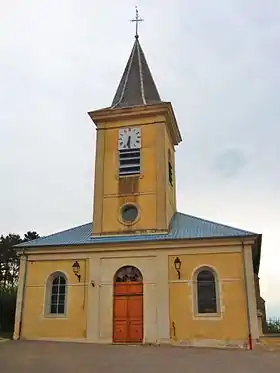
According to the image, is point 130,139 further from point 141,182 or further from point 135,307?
point 135,307

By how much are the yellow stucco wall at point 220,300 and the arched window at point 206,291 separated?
0.85ft

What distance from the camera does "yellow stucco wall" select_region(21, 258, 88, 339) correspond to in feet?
63.7

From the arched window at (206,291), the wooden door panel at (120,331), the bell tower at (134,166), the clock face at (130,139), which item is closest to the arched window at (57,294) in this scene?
the wooden door panel at (120,331)

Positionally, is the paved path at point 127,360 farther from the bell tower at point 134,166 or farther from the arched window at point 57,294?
the bell tower at point 134,166

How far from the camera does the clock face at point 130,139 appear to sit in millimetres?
22797

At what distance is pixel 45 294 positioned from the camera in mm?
20172

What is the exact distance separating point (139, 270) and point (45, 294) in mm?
4335

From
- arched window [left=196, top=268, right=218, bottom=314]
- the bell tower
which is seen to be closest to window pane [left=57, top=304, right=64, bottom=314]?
the bell tower

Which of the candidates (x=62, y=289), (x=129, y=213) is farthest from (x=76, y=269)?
(x=129, y=213)

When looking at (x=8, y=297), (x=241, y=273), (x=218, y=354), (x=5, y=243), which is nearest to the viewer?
(x=218, y=354)

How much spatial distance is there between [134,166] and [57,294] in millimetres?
7028

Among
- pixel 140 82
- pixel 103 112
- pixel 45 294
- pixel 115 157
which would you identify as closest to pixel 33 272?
pixel 45 294

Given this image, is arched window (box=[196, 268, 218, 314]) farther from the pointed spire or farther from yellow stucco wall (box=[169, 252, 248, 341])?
the pointed spire

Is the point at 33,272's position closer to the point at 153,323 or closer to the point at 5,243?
the point at 153,323
